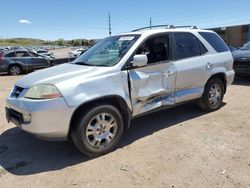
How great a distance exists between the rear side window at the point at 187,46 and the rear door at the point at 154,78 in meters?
0.24

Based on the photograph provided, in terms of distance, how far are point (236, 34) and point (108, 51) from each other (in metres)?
30.0

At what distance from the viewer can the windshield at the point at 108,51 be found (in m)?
4.46

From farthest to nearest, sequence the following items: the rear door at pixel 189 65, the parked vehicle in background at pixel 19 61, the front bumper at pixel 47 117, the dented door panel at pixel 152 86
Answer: the parked vehicle in background at pixel 19 61 < the rear door at pixel 189 65 < the dented door panel at pixel 152 86 < the front bumper at pixel 47 117

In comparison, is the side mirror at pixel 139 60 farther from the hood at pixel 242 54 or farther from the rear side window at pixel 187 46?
the hood at pixel 242 54

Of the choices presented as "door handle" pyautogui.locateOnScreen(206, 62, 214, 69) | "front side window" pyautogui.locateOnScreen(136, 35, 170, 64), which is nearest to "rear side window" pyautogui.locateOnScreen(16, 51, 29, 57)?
"front side window" pyautogui.locateOnScreen(136, 35, 170, 64)

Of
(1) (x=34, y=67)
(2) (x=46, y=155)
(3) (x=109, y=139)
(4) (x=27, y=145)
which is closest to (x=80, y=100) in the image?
(3) (x=109, y=139)

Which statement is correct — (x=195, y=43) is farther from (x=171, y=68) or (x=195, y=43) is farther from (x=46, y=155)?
(x=46, y=155)

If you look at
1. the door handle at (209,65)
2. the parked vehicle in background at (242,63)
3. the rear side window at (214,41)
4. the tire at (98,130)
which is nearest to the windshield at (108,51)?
the tire at (98,130)

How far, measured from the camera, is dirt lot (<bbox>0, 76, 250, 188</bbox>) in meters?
3.43

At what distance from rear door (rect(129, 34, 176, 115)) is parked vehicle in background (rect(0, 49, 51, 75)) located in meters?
12.1

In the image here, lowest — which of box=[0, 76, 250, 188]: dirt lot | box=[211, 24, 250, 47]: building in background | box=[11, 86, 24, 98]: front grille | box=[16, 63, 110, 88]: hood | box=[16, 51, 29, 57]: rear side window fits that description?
box=[0, 76, 250, 188]: dirt lot

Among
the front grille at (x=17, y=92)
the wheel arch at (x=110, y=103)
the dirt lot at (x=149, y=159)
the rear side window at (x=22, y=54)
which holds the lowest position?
the dirt lot at (x=149, y=159)

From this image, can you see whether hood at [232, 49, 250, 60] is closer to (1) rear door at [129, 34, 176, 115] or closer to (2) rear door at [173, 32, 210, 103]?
(2) rear door at [173, 32, 210, 103]

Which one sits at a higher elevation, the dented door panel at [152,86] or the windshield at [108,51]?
the windshield at [108,51]
